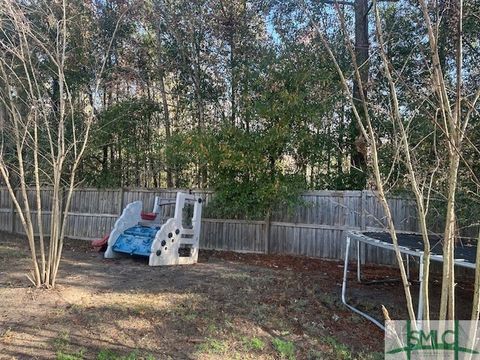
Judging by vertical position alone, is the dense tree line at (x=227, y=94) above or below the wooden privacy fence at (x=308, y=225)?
above

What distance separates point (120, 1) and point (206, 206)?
585 cm

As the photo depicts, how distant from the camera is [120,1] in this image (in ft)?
35.5

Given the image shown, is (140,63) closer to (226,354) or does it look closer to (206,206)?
(206,206)

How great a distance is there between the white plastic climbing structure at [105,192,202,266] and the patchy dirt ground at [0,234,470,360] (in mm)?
482

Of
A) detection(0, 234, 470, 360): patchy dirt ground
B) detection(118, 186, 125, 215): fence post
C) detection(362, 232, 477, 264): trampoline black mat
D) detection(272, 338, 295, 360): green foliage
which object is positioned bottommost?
detection(272, 338, 295, 360): green foliage

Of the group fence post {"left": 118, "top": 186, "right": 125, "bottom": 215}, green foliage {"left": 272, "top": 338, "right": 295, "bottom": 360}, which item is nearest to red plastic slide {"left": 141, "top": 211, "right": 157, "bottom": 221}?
fence post {"left": 118, "top": 186, "right": 125, "bottom": 215}

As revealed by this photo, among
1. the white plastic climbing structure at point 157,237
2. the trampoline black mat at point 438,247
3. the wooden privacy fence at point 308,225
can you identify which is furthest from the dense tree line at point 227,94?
the trampoline black mat at point 438,247

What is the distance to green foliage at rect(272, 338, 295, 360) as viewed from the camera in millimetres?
3445

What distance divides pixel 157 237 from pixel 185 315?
2.95 m

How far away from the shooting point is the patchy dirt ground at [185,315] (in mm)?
3402

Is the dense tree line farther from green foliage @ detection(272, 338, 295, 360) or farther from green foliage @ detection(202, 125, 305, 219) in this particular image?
green foliage @ detection(272, 338, 295, 360)

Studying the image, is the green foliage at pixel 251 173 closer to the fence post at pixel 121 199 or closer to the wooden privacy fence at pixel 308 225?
the wooden privacy fence at pixel 308 225

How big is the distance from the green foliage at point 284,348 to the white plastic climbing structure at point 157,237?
143 inches

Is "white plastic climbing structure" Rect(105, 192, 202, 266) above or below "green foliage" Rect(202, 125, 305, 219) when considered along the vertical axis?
below
